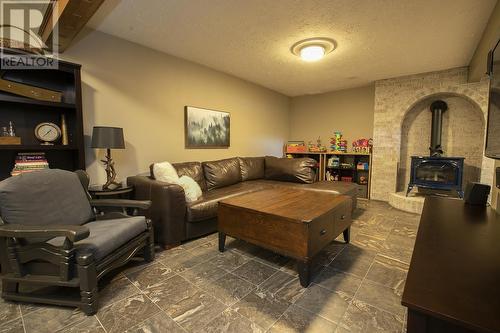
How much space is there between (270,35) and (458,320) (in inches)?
114

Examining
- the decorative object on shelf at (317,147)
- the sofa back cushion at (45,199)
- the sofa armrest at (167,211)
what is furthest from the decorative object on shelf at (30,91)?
the decorative object on shelf at (317,147)

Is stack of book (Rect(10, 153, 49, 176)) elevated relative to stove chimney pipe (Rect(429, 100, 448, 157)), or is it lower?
lower

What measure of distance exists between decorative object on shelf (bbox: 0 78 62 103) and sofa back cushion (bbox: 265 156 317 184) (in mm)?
3174

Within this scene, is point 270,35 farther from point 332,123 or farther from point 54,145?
point 332,123

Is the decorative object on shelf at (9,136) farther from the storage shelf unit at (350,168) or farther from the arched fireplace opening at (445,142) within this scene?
the arched fireplace opening at (445,142)

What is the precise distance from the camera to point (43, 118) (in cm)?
232

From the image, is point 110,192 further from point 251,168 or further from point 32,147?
point 251,168

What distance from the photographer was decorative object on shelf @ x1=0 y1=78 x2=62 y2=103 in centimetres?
198

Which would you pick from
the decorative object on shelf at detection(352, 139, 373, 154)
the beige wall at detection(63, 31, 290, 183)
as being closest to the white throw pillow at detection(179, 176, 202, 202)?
the beige wall at detection(63, 31, 290, 183)

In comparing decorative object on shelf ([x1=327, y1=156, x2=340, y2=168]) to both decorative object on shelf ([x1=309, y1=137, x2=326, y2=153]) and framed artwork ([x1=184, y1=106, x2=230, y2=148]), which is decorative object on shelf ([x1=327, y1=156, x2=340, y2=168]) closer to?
decorative object on shelf ([x1=309, y1=137, x2=326, y2=153])

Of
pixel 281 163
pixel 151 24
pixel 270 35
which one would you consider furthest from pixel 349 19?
pixel 281 163

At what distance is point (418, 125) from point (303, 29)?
3285mm

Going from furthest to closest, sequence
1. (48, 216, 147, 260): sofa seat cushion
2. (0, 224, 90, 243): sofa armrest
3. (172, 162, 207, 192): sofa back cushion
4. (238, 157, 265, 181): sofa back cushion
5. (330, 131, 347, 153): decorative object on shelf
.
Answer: (330, 131, 347, 153): decorative object on shelf → (238, 157, 265, 181): sofa back cushion → (172, 162, 207, 192): sofa back cushion → (48, 216, 147, 260): sofa seat cushion → (0, 224, 90, 243): sofa armrest

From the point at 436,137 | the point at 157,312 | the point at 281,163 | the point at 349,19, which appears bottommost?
the point at 157,312
